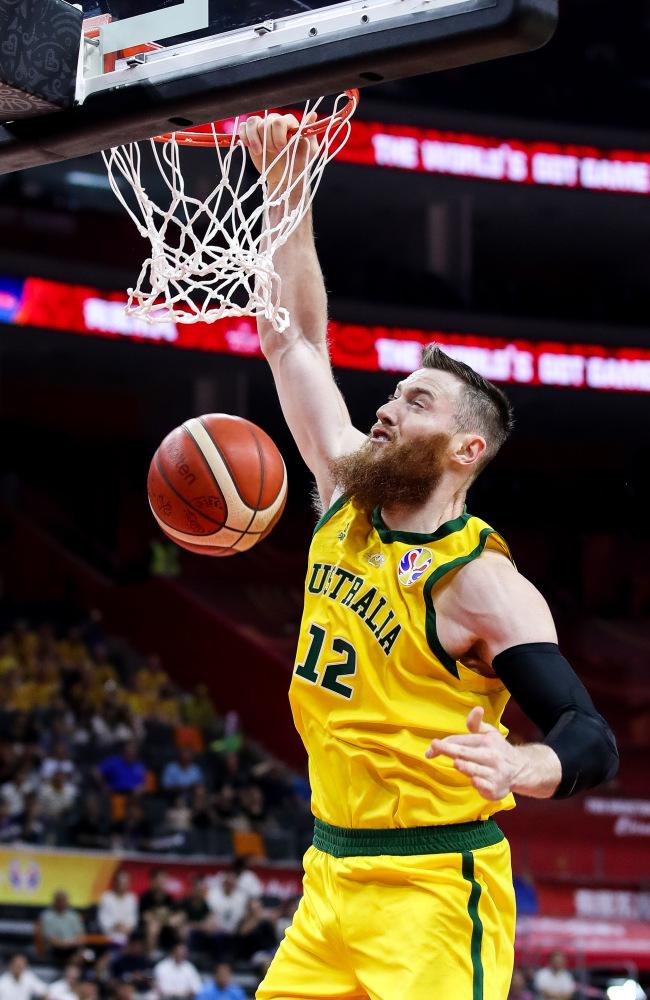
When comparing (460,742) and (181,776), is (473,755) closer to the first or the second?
(460,742)

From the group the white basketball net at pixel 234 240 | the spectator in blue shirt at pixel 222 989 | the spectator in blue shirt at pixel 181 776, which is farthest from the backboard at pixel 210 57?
the spectator in blue shirt at pixel 181 776

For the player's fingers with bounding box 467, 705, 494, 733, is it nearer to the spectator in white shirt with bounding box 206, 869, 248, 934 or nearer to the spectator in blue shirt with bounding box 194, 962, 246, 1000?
the spectator in blue shirt with bounding box 194, 962, 246, 1000

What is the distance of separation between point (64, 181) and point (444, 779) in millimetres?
16925

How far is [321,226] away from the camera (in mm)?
20281

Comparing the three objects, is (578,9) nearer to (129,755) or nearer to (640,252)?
(640,252)

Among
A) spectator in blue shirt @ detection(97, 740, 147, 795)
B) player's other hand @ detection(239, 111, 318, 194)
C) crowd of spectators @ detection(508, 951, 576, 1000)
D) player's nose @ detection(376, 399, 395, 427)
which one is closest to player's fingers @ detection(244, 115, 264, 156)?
player's other hand @ detection(239, 111, 318, 194)

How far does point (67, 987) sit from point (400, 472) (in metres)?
7.48

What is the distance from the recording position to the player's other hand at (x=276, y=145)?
4184 millimetres

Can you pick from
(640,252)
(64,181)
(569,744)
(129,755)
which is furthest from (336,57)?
(640,252)

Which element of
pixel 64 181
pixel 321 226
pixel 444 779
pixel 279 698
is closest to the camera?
pixel 444 779

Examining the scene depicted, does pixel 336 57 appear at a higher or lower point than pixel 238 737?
higher

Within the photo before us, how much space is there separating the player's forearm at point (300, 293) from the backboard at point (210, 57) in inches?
27.8

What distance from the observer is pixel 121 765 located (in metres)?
13.5

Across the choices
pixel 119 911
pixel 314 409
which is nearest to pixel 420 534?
pixel 314 409
